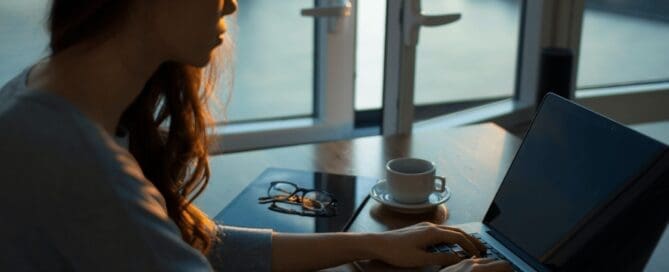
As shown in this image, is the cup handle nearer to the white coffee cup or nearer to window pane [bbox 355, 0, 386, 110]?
the white coffee cup

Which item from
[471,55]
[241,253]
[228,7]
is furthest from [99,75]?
[471,55]

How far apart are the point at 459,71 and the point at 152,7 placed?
240 centimetres

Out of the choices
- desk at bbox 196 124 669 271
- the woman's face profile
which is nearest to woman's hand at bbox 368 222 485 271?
desk at bbox 196 124 669 271

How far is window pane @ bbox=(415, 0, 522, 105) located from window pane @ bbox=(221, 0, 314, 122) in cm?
42

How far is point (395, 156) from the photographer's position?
1649 mm

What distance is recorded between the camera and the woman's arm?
1.17 m

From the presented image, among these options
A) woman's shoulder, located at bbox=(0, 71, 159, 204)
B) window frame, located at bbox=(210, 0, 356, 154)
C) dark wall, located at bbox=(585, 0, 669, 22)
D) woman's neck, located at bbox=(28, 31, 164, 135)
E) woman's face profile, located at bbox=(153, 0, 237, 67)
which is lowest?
window frame, located at bbox=(210, 0, 356, 154)

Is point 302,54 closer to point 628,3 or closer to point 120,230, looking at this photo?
point 628,3

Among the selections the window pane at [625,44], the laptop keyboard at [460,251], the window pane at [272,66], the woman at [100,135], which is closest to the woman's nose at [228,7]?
the woman at [100,135]

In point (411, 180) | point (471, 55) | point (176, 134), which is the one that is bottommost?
point (471, 55)

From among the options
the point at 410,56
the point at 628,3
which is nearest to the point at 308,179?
the point at 410,56

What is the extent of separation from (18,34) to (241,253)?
1407mm

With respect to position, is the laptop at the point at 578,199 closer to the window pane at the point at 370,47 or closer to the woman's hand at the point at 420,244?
the woman's hand at the point at 420,244

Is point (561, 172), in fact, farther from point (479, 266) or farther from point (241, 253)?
point (241, 253)
